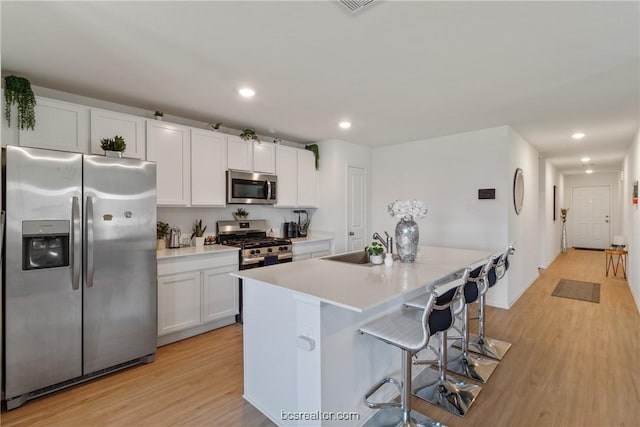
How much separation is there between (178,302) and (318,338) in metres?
2.03

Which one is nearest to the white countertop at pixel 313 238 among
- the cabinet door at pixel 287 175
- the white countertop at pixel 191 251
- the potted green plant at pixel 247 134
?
the cabinet door at pixel 287 175

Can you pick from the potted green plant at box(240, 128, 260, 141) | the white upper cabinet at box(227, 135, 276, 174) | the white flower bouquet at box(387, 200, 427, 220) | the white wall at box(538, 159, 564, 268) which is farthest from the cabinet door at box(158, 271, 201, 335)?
the white wall at box(538, 159, 564, 268)

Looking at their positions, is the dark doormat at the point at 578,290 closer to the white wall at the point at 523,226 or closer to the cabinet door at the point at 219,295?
the white wall at the point at 523,226

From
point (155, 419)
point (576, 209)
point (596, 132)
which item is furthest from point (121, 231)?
point (576, 209)

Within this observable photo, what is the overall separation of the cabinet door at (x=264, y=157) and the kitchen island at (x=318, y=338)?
7.03 feet

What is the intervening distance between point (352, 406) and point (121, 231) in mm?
2189

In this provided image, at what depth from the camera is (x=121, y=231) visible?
8.17 ft

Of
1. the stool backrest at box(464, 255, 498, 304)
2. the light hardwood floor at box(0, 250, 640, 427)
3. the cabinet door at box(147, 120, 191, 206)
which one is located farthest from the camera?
the cabinet door at box(147, 120, 191, 206)

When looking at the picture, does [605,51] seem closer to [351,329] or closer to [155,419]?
[351,329]

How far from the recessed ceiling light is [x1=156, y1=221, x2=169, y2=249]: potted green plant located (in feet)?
5.63

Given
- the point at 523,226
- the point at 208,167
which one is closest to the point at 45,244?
the point at 208,167

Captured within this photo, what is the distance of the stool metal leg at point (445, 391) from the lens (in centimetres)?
208

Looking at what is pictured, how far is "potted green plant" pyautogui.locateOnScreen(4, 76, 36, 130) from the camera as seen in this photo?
2309mm

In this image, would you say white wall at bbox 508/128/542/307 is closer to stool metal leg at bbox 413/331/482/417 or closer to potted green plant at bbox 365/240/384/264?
stool metal leg at bbox 413/331/482/417
